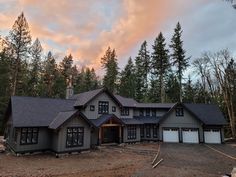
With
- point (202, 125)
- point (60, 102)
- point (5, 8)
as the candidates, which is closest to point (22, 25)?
point (5, 8)

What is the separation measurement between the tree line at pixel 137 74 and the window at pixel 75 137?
15362 mm

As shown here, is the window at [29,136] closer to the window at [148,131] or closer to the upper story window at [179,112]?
the window at [148,131]

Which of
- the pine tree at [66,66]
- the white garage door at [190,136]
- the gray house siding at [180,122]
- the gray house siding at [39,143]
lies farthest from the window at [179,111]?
the pine tree at [66,66]

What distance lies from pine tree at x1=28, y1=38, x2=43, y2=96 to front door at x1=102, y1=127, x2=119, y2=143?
20.7m

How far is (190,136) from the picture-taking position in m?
24.0

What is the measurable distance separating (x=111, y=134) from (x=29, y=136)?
407 inches

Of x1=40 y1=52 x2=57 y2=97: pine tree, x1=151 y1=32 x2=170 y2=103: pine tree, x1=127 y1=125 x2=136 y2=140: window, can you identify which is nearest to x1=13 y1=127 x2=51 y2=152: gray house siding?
x1=127 y1=125 x2=136 y2=140: window

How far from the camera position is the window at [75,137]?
1606 centimetres

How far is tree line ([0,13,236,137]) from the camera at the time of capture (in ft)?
91.6

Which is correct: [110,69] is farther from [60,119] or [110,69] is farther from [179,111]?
[60,119]

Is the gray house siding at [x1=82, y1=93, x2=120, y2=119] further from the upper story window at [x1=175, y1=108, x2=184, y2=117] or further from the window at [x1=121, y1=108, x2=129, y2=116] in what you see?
the upper story window at [x1=175, y1=108, x2=184, y2=117]

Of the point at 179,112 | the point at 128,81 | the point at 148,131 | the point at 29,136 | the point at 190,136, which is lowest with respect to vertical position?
the point at 190,136

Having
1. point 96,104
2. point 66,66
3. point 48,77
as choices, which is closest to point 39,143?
point 96,104

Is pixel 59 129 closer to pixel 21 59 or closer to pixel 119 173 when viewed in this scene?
pixel 119 173
